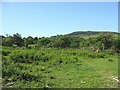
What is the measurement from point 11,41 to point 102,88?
45.1 metres

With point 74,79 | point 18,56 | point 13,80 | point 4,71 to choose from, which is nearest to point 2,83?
point 13,80

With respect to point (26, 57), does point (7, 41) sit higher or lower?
higher

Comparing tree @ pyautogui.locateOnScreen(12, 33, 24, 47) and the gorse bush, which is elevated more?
tree @ pyautogui.locateOnScreen(12, 33, 24, 47)

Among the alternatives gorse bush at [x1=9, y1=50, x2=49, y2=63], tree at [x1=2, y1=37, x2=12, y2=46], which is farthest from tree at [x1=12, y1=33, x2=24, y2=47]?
gorse bush at [x1=9, y1=50, x2=49, y2=63]

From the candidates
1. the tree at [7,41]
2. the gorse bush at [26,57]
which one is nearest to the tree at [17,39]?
the tree at [7,41]

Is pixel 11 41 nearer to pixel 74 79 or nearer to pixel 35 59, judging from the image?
pixel 35 59

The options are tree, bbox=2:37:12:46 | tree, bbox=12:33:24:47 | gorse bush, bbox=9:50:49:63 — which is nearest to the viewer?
gorse bush, bbox=9:50:49:63

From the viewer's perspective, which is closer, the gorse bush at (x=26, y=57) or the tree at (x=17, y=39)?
the gorse bush at (x=26, y=57)

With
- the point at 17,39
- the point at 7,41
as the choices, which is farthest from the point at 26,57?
the point at 17,39

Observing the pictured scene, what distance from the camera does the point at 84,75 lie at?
13.5 metres

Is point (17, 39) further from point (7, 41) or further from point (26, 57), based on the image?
point (26, 57)

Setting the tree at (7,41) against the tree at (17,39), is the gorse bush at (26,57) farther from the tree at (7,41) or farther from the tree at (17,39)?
the tree at (17,39)

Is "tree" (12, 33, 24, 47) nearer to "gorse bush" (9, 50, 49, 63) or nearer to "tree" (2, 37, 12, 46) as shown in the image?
"tree" (2, 37, 12, 46)

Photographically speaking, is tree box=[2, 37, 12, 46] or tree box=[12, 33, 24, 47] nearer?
tree box=[2, 37, 12, 46]
